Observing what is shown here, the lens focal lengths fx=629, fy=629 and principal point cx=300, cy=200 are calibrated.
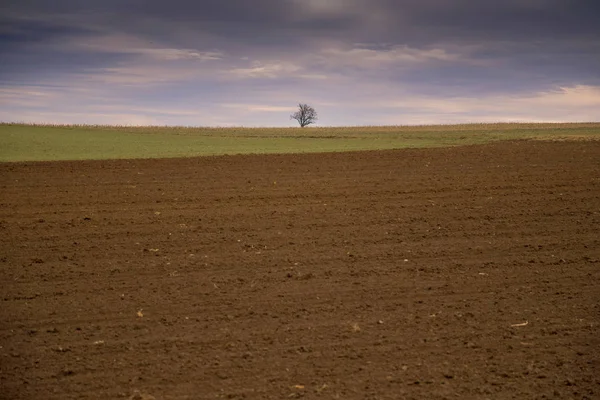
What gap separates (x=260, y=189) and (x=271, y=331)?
1039cm

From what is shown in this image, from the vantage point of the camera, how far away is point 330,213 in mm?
13734

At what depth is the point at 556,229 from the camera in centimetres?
1203

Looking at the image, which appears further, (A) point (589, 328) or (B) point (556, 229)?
(B) point (556, 229)

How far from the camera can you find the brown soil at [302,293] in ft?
19.6

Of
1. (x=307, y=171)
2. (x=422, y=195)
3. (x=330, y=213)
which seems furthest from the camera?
(x=307, y=171)

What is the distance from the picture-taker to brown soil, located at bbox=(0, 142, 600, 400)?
5.98 metres

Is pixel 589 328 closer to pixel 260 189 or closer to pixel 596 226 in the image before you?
pixel 596 226

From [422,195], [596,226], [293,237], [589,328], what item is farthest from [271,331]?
[422,195]

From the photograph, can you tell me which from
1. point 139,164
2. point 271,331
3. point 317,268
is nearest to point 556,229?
point 317,268

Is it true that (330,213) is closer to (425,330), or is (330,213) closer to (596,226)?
(596,226)

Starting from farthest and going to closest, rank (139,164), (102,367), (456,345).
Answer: (139,164), (456,345), (102,367)

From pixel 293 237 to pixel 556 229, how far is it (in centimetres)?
506

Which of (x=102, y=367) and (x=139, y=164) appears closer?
(x=102, y=367)

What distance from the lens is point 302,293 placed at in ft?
27.3
